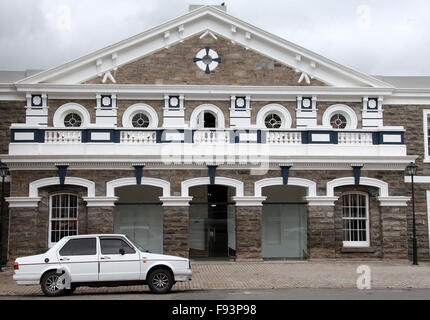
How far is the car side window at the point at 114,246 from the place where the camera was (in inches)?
567

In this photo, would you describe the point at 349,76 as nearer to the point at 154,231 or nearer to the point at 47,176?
the point at 154,231

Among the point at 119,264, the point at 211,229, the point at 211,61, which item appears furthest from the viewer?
the point at 211,61

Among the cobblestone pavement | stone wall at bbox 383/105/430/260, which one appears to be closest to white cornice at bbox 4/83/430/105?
stone wall at bbox 383/105/430/260

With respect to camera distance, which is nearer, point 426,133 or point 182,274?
point 182,274

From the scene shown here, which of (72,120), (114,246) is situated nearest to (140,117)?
(72,120)

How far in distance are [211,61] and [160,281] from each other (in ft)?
37.7

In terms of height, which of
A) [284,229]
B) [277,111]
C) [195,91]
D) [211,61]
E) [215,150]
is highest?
[211,61]

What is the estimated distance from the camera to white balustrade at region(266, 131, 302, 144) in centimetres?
2184

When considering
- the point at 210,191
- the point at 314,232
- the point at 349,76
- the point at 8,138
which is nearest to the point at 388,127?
the point at 349,76

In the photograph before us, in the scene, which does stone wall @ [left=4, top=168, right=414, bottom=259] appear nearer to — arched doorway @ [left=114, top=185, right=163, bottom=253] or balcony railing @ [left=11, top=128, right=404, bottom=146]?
arched doorway @ [left=114, top=185, right=163, bottom=253]

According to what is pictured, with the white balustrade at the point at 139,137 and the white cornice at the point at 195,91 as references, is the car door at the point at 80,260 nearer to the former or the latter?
the white balustrade at the point at 139,137

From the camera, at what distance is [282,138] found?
21922 mm

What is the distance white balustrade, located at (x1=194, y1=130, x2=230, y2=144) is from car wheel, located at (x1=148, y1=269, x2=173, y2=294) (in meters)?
8.01

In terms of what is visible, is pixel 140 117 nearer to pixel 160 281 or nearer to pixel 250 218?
pixel 250 218
